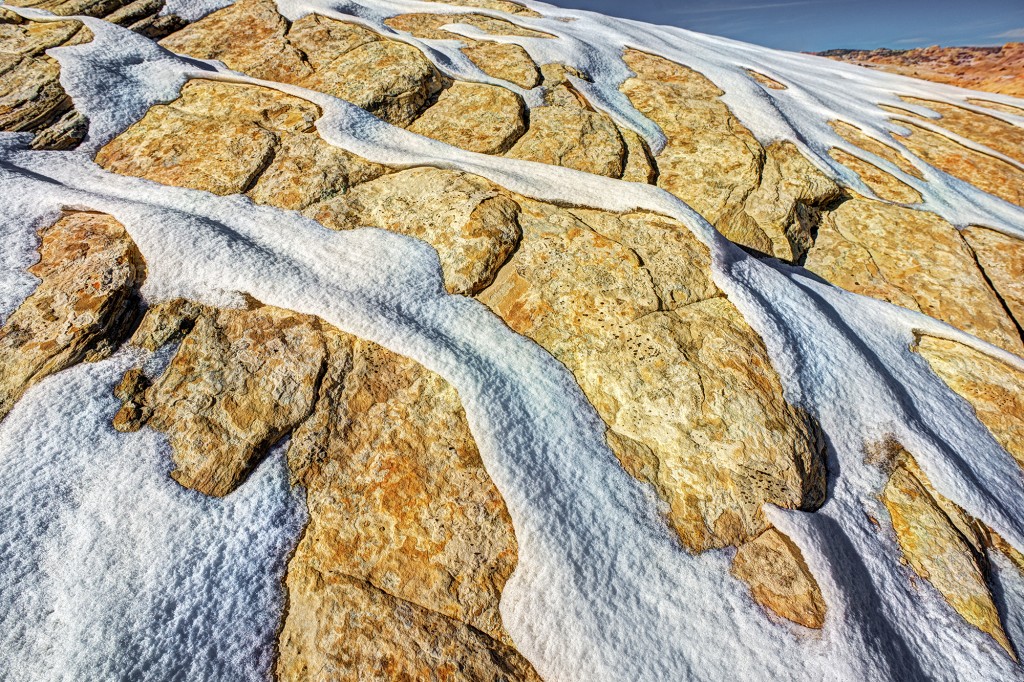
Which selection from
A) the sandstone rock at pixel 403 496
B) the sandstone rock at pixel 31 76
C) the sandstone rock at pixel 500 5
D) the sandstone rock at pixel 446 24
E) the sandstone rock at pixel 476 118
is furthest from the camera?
the sandstone rock at pixel 500 5

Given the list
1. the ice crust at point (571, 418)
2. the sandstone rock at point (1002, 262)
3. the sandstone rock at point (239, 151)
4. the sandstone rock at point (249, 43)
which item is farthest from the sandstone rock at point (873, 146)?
the sandstone rock at point (249, 43)

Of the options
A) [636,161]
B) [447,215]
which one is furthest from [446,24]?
[447,215]

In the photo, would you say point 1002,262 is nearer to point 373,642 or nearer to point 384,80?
point 384,80

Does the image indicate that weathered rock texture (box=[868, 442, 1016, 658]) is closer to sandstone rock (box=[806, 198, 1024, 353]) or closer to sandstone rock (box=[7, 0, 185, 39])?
sandstone rock (box=[806, 198, 1024, 353])

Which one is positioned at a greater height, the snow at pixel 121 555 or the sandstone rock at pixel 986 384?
the sandstone rock at pixel 986 384

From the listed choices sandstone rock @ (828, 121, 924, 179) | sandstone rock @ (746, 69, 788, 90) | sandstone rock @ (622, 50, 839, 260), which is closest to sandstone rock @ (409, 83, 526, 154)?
sandstone rock @ (622, 50, 839, 260)

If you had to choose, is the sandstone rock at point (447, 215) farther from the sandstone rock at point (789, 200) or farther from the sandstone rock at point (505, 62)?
the sandstone rock at point (789, 200)
